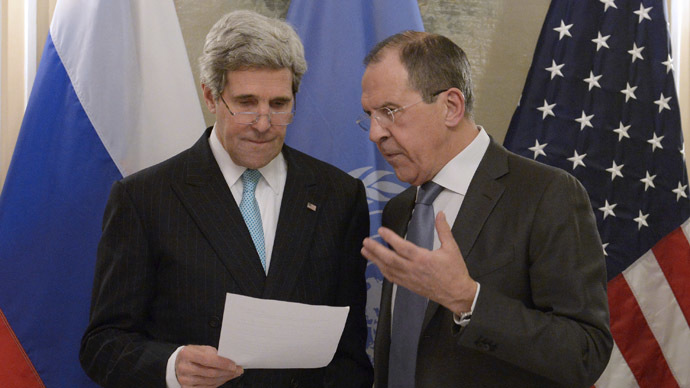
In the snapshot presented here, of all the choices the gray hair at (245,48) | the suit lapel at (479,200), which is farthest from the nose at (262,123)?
the suit lapel at (479,200)

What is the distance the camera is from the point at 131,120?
268 centimetres

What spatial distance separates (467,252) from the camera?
180cm

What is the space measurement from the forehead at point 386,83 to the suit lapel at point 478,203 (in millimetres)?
295

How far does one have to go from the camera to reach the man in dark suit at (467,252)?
1.57 meters

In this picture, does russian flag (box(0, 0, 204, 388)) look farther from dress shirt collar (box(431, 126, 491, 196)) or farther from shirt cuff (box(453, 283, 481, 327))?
shirt cuff (box(453, 283, 481, 327))

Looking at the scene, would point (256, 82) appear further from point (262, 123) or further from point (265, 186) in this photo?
point (265, 186)

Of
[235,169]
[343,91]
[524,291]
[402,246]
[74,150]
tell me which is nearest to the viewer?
[402,246]

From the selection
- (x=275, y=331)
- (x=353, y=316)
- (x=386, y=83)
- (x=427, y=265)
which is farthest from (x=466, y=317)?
(x=386, y=83)

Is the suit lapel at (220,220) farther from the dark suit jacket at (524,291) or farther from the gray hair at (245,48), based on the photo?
the dark suit jacket at (524,291)

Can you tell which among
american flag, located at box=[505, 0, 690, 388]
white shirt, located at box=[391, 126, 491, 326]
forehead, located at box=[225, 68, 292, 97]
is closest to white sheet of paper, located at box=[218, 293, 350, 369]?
white shirt, located at box=[391, 126, 491, 326]

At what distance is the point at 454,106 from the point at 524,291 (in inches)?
21.5

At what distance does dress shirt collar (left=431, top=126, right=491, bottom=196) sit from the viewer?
1.94 meters

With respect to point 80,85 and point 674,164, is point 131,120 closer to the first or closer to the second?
point 80,85

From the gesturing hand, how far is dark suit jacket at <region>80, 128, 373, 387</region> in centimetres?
55
